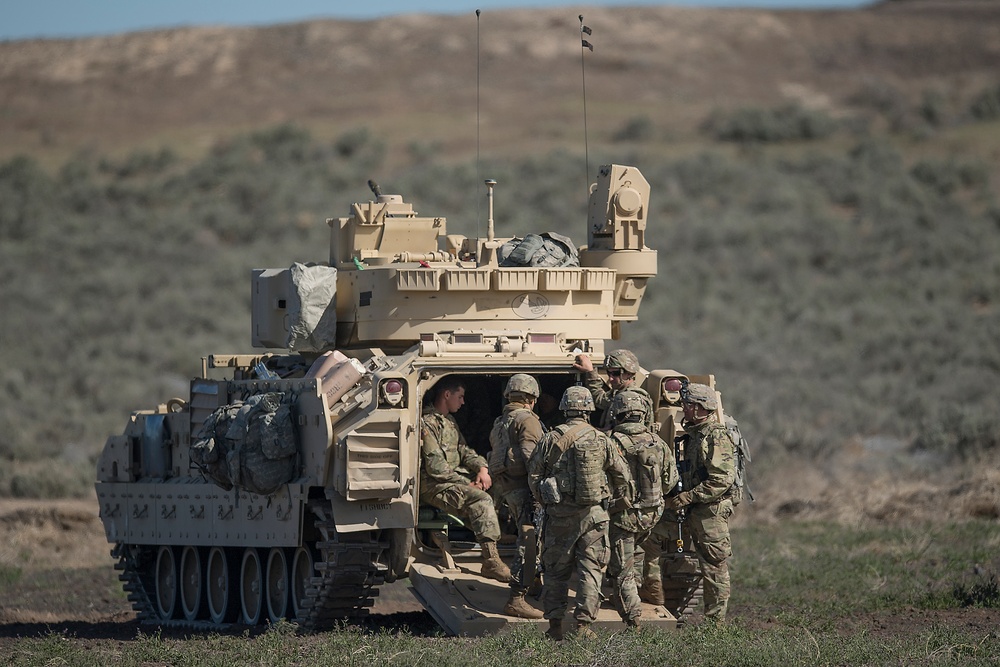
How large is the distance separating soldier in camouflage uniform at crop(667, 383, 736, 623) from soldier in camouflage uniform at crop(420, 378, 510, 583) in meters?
1.39

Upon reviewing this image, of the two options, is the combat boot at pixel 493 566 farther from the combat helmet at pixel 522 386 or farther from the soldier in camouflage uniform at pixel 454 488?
the combat helmet at pixel 522 386

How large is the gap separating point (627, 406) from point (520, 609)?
1632 mm

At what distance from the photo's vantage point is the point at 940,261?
36.9 m

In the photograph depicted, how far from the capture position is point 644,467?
1165 centimetres

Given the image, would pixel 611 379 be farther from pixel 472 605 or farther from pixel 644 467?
pixel 472 605

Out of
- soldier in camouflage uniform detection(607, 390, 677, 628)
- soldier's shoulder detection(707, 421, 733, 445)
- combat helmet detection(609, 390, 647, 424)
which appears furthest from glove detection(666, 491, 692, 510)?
combat helmet detection(609, 390, 647, 424)

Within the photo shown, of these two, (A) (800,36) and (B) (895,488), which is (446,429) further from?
(A) (800,36)

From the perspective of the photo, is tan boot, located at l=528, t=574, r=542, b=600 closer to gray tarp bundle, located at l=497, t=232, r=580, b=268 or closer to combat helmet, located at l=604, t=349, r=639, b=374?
combat helmet, located at l=604, t=349, r=639, b=374

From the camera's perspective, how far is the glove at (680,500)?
12078 millimetres

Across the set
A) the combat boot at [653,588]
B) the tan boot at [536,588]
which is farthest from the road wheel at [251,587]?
the combat boot at [653,588]

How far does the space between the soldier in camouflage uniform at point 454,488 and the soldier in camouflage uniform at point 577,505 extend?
109 centimetres

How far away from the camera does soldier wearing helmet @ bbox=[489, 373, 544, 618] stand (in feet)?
39.3

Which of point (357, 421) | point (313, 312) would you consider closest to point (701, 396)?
point (357, 421)

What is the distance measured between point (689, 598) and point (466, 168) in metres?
30.2
